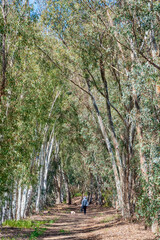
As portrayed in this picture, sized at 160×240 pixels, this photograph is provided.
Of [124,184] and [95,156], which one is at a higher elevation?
[95,156]

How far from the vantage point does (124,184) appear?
1370 cm

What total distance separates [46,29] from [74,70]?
117 inches

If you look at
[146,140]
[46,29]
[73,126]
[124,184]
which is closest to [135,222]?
[124,184]

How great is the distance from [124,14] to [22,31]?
4504 millimetres

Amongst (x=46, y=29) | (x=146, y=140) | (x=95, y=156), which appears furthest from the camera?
(x=95, y=156)

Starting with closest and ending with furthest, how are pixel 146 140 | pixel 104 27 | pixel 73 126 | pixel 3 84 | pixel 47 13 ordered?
1. pixel 146 140
2. pixel 3 84
3. pixel 104 27
4. pixel 47 13
5. pixel 73 126

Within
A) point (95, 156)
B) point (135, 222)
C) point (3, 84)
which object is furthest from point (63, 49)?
point (95, 156)

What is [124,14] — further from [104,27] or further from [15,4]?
[15,4]

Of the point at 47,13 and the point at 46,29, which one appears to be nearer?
the point at 47,13

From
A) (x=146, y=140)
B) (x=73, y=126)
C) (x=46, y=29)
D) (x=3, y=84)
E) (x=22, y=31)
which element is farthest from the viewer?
(x=73, y=126)

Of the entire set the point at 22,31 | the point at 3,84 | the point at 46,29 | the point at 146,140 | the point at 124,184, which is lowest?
the point at 124,184

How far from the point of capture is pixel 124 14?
921 cm

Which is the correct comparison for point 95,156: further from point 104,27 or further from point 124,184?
point 104,27

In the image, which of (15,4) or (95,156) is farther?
(95,156)
